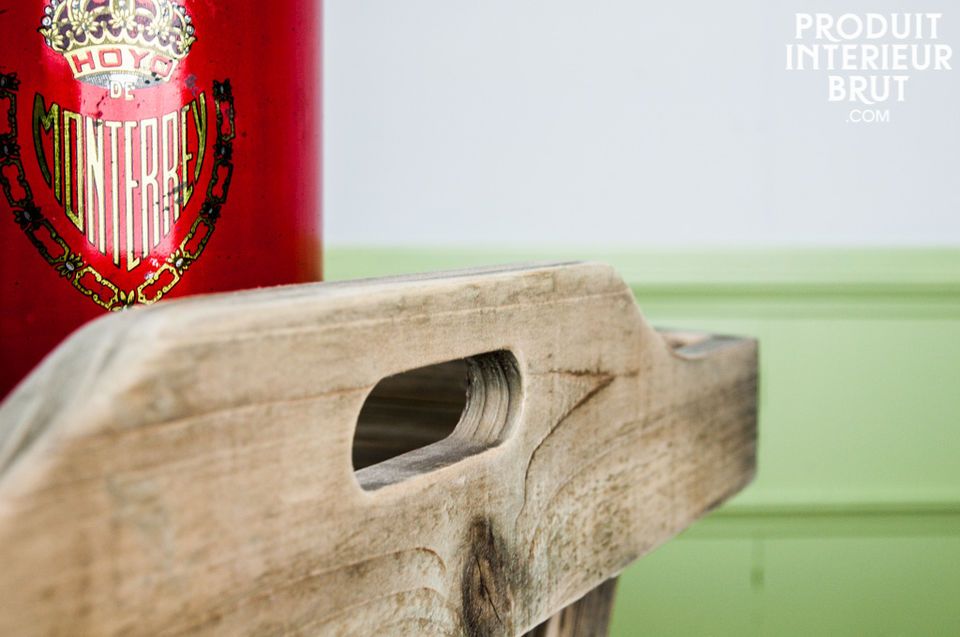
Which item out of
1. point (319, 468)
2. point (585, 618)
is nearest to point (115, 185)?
point (319, 468)

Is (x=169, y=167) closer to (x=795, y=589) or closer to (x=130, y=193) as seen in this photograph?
(x=130, y=193)

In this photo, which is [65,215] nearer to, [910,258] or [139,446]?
[139,446]

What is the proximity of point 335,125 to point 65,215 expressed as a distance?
32.6 inches

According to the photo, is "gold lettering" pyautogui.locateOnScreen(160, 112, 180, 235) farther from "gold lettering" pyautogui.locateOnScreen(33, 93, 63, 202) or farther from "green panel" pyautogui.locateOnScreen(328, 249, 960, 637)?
"green panel" pyautogui.locateOnScreen(328, 249, 960, 637)

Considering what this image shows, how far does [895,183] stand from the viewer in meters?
1.15

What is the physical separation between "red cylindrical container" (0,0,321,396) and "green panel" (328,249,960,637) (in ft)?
2.55

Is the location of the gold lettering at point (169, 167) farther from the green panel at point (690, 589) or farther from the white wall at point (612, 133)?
the green panel at point (690, 589)

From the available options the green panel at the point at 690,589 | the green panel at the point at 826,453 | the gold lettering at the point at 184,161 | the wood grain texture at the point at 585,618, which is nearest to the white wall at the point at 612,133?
the green panel at the point at 826,453

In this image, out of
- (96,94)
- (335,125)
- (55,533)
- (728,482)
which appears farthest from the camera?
(335,125)

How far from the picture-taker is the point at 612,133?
3.71 ft

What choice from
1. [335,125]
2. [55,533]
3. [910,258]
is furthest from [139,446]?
[910,258]

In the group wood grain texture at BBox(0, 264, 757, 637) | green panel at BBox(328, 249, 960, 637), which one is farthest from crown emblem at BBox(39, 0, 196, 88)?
green panel at BBox(328, 249, 960, 637)

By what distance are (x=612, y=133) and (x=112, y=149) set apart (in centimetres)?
86

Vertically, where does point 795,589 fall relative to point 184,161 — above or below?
below
